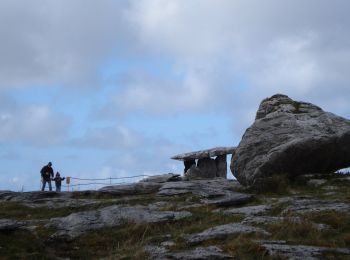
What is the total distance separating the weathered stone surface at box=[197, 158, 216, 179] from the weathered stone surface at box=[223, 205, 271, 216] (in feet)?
79.8

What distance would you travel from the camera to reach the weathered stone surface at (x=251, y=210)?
17.2 meters

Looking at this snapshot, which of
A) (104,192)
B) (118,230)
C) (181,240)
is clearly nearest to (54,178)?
(104,192)

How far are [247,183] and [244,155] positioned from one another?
48.1 inches

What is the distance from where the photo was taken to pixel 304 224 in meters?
14.3

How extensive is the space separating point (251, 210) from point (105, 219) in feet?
14.6

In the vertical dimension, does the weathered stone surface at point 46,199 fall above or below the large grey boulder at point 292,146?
below

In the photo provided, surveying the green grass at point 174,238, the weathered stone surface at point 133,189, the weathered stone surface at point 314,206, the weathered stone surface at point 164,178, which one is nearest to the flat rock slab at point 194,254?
the green grass at point 174,238

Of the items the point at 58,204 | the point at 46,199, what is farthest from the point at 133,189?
the point at 58,204

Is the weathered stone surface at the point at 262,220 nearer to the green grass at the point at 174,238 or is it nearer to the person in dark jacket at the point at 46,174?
the green grass at the point at 174,238

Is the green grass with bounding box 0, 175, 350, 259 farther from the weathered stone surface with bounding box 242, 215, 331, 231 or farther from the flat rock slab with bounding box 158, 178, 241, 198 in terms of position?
the flat rock slab with bounding box 158, 178, 241, 198

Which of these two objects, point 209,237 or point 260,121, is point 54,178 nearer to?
point 260,121

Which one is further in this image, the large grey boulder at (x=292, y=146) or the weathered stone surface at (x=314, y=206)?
the large grey boulder at (x=292, y=146)

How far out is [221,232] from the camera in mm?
14469

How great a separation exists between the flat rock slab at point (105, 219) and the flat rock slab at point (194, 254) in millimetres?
3652
